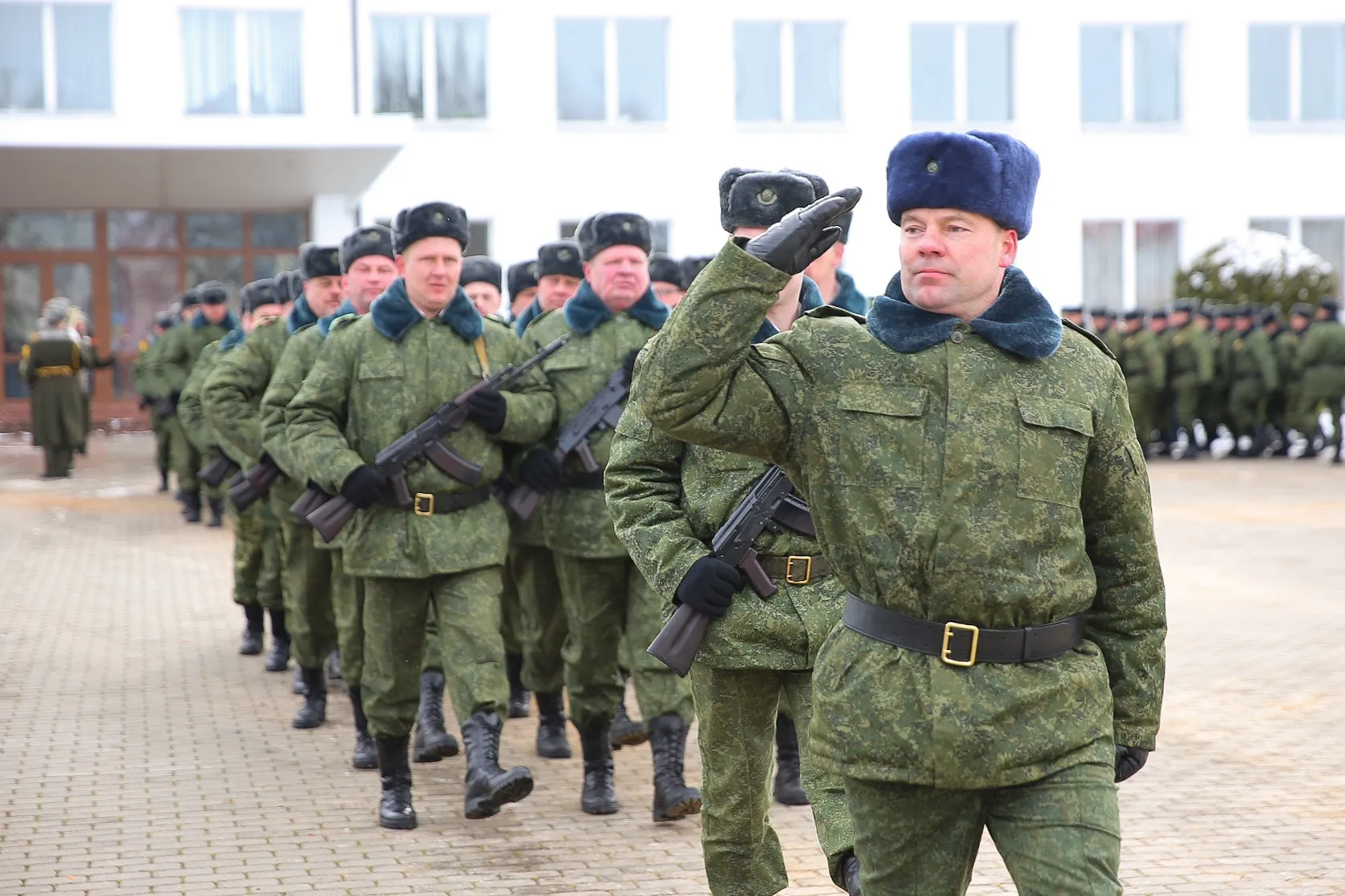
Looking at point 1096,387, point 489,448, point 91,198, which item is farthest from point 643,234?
point 91,198

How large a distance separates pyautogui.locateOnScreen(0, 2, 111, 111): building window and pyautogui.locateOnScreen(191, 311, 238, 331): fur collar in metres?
13.6

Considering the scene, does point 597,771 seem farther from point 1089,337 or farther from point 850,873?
point 1089,337

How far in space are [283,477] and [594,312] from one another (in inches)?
96.5

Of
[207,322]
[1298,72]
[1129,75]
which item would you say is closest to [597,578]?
[207,322]

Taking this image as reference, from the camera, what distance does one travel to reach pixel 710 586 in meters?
4.81

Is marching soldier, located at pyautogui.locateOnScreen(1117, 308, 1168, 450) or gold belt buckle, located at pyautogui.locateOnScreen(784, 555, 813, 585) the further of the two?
marching soldier, located at pyautogui.locateOnScreen(1117, 308, 1168, 450)

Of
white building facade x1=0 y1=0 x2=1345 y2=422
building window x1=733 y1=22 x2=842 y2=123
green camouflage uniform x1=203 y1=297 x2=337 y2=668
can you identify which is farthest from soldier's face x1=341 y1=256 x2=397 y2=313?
building window x1=733 y1=22 x2=842 y2=123

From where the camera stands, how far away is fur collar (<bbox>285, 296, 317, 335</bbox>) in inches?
356

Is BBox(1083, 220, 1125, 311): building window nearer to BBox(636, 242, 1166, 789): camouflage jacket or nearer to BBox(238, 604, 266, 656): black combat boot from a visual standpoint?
BBox(238, 604, 266, 656): black combat boot

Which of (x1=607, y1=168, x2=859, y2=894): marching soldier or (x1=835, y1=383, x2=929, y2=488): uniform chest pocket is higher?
(x1=835, y1=383, x2=929, y2=488): uniform chest pocket

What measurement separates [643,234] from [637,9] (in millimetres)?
25955

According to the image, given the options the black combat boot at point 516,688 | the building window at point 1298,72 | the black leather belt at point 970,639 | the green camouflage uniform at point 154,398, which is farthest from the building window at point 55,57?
the black leather belt at point 970,639

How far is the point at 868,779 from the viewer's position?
3592mm

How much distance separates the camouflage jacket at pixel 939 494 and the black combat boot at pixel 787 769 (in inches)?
130
